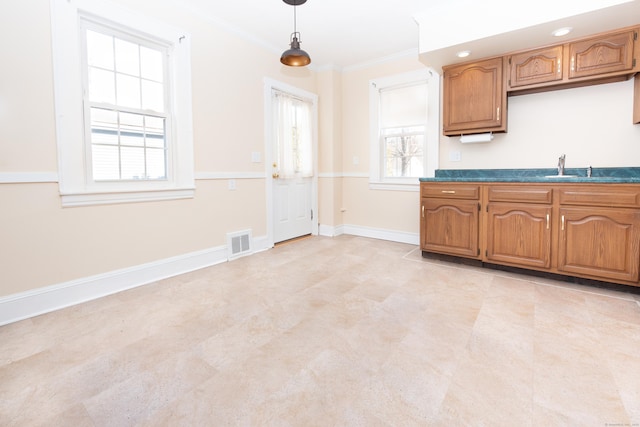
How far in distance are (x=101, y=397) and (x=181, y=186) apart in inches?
81.4

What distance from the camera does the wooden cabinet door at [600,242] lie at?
2.42 meters

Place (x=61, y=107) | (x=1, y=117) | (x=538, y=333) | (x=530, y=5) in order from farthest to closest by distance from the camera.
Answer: (x=530, y=5)
(x=61, y=107)
(x=1, y=117)
(x=538, y=333)

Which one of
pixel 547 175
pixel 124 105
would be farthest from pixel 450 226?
pixel 124 105

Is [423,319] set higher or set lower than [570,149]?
lower

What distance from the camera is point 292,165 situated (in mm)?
4371

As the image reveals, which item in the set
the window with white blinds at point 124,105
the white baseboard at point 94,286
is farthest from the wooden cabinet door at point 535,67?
the white baseboard at point 94,286

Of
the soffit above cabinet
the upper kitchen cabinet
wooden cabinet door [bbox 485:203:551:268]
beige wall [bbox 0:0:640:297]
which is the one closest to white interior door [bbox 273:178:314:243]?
beige wall [bbox 0:0:640:297]

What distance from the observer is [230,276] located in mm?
3014

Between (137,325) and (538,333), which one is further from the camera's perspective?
(137,325)

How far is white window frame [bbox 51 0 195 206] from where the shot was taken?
2281 mm

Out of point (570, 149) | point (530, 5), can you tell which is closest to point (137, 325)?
point (530, 5)

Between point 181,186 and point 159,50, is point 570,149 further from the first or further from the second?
point 159,50

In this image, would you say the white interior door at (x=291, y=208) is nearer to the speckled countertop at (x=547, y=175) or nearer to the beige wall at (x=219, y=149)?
the beige wall at (x=219, y=149)

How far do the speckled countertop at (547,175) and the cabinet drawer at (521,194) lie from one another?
0.27 feet
